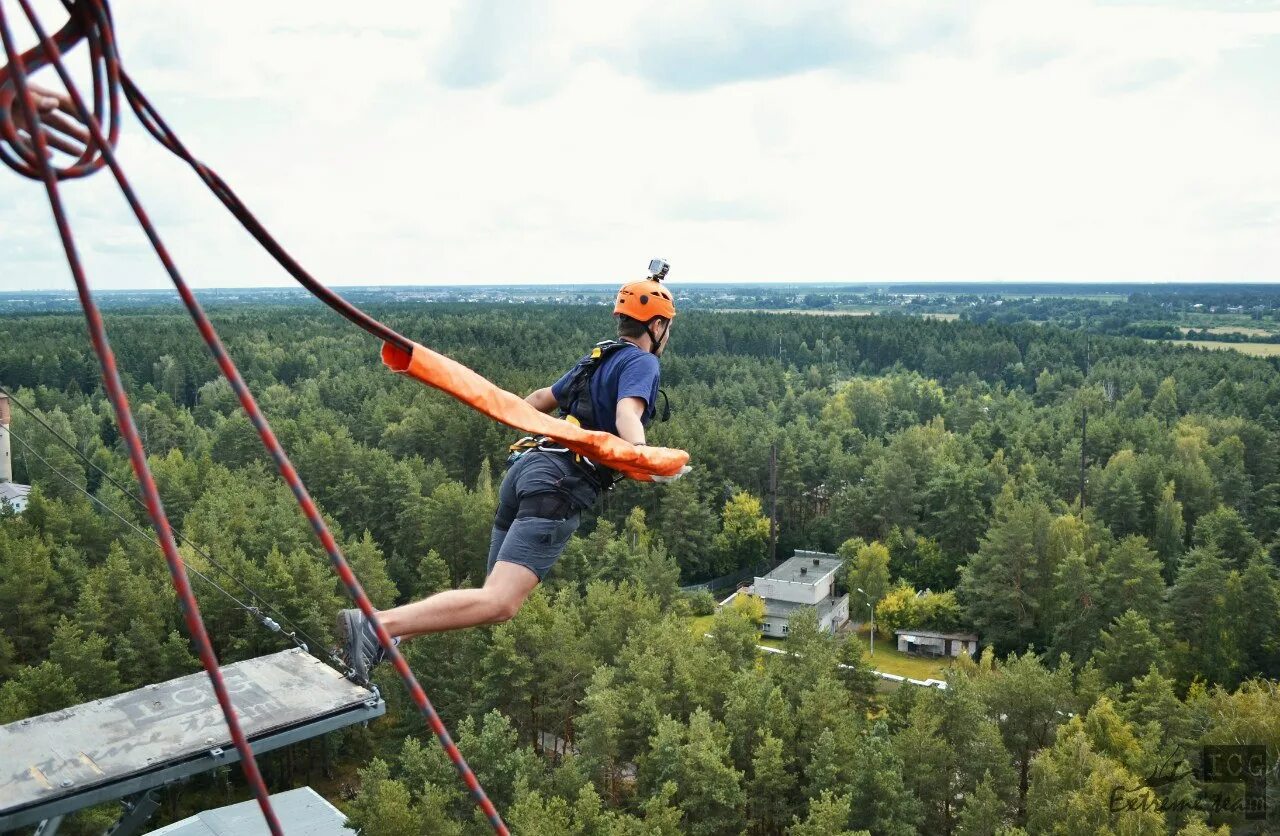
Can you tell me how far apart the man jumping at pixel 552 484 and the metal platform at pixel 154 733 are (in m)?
1.67

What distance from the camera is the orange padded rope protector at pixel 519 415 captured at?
4400mm

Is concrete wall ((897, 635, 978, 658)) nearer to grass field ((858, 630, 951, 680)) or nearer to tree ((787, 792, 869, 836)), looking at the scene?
grass field ((858, 630, 951, 680))

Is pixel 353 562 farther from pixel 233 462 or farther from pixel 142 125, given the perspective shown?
pixel 142 125

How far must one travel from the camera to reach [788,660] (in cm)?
2780

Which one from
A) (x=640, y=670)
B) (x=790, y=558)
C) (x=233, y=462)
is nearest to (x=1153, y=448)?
(x=790, y=558)

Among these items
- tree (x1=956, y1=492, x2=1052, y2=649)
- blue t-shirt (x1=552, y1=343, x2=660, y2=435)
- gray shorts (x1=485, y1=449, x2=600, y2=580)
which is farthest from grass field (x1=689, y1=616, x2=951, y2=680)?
gray shorts (x1=485, y1=449, x2=600, y2=580)

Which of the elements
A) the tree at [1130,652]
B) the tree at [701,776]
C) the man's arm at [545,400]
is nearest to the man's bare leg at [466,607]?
the man's arm at [545,400]

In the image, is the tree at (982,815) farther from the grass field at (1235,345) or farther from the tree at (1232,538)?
the grass field at (1235,345)

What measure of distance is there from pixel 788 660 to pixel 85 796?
23.4m

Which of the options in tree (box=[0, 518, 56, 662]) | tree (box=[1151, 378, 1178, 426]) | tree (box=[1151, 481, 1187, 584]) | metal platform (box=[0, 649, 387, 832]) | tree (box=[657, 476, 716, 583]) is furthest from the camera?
tree (box=[1151, 378, 1178, 426])

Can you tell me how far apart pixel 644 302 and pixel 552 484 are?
4.71 feet

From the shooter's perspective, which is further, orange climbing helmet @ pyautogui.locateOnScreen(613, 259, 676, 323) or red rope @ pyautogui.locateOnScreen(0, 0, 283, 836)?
orange climbing helmet @ pyautogui.locateOnScreen(613, 259, 676, 323)

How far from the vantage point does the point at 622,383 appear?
600cm

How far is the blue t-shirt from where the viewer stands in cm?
597
